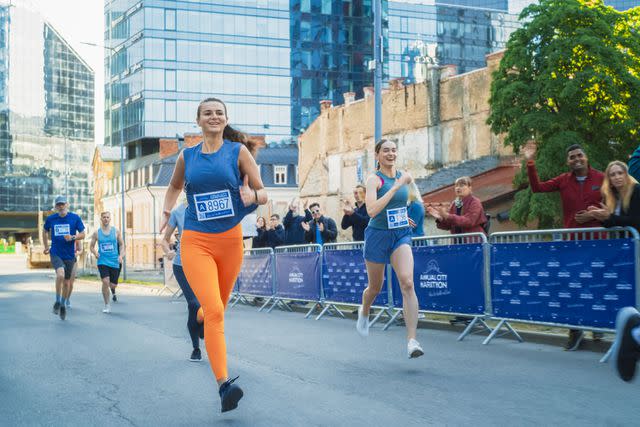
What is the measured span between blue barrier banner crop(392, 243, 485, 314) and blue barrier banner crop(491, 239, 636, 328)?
1.09 ft

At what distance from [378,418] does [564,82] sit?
2948cm

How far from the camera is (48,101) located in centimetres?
14012

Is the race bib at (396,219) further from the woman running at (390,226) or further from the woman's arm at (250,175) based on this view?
the woman's arm at (250,175)

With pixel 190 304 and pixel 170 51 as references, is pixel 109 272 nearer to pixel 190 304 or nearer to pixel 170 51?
pixel 190 304

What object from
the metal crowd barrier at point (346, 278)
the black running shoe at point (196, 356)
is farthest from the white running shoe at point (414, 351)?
the metal crowd barrier at point (346, 278)

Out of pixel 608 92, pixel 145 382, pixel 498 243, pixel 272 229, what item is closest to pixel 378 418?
pixel 145 382

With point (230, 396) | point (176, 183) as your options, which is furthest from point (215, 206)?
point (230, 396)

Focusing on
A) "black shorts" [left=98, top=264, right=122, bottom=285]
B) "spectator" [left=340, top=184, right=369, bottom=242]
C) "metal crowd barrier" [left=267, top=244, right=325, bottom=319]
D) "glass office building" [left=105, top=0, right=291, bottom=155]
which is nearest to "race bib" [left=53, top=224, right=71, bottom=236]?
"black shorts" [left=98, top=264, right=122, bottom=285]

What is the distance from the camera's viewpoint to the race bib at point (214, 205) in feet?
19.6

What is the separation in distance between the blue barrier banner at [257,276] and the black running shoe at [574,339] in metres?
8.71

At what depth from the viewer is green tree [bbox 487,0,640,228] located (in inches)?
1276

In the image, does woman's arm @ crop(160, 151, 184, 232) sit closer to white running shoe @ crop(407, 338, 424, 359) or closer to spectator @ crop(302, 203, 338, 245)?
white running shoe @ crop(407, 338, 424, 359)

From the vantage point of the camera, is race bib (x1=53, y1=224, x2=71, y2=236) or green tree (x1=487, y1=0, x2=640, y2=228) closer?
race bib (x1=53, y1=224, x2=71, y2=236)

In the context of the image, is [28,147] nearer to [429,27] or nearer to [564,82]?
[429,27]
